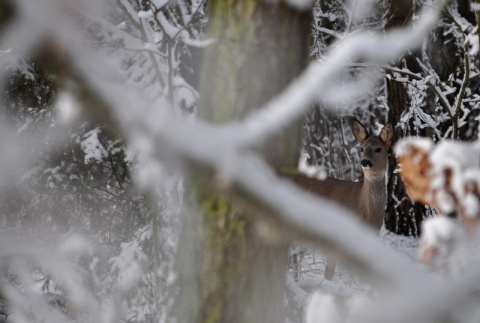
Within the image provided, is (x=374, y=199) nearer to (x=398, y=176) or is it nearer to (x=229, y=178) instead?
(x=398, y=176)

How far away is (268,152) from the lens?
2061mm

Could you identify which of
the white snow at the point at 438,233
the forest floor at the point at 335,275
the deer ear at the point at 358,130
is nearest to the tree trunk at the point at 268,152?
the forest floor at the point at 335,275

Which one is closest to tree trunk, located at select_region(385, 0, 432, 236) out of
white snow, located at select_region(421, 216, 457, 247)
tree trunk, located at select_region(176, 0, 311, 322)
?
tree trunk, located at select_region(176, 0, 311, 322)

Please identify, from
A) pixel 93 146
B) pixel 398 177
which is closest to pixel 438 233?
pixel 93 146

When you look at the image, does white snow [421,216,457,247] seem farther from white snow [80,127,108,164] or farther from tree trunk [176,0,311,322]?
white snow [80,127,108,164]

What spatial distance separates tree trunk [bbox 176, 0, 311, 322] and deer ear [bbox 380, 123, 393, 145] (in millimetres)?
4746

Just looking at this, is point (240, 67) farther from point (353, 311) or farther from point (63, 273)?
point (63, 273)

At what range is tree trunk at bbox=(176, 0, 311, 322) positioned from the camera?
2.10 meters

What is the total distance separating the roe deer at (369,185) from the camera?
6.69 meters

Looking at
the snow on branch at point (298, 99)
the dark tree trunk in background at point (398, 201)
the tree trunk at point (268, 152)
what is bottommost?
the dark tree trunk in background at point (398, 201)

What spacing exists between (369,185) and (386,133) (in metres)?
0.60

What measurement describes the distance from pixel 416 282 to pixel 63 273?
5.83ft

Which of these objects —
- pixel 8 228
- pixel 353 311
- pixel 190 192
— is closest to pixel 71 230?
pixel 8 228

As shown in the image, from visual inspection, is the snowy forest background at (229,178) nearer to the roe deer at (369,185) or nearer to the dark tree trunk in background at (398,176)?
the roe deer at (369,185)
